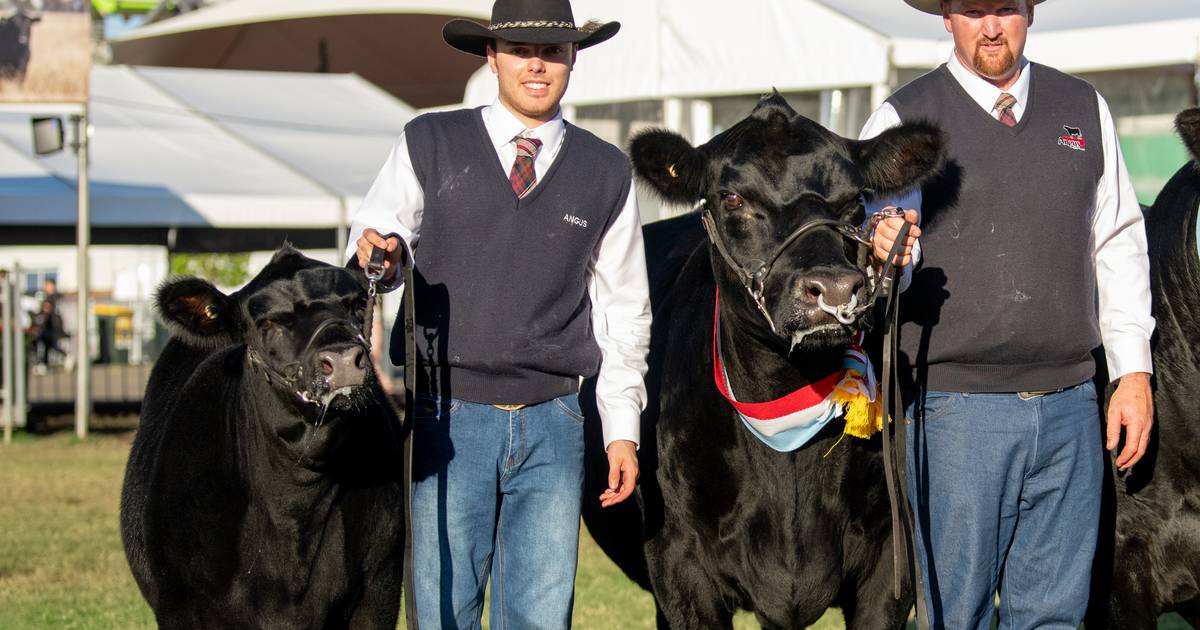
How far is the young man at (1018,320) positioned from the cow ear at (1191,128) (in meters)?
0.53

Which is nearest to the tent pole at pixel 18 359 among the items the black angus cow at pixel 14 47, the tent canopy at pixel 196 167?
the tent canopy at pixel 196 167

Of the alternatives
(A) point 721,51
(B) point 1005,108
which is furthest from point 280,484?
(A) point 721,51

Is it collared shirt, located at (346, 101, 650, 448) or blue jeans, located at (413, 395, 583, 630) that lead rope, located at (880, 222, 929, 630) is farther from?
blue jeans, located at (413, 395, 583, 630)

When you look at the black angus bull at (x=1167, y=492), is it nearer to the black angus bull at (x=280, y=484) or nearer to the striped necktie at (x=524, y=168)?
the striped necktie at (x=524, y=168)

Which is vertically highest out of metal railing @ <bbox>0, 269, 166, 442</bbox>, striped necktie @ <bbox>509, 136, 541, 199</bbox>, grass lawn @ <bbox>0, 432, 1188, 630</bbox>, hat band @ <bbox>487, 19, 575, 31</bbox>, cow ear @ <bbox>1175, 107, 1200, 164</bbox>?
hat band @ <bbox>487, 19, 575, 31</bbox>

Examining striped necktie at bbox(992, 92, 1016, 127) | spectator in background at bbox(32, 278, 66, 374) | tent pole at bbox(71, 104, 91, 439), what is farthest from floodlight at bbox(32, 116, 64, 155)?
striped necktie at bbox(992, 92, 1016, 127)

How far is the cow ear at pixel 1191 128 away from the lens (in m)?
4.48

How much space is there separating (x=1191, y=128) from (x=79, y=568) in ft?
21.1

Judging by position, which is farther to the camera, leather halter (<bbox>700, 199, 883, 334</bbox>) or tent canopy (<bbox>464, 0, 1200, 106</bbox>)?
tent canopy (<bbox>464, 0, 1200, 106</bbox>)

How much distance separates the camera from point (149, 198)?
16812 mm

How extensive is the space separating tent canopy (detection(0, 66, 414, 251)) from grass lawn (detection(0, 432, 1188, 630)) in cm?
492

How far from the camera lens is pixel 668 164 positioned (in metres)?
4.26

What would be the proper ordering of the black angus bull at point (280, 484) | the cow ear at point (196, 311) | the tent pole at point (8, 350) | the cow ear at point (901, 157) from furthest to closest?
the tent pole at point (8, 350) < the cow ear at point (196, 311) < the black angus bull at point (280, 484) < the cow ear at point (901, 157)

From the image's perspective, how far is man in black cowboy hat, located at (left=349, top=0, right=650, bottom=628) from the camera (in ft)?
12.9
